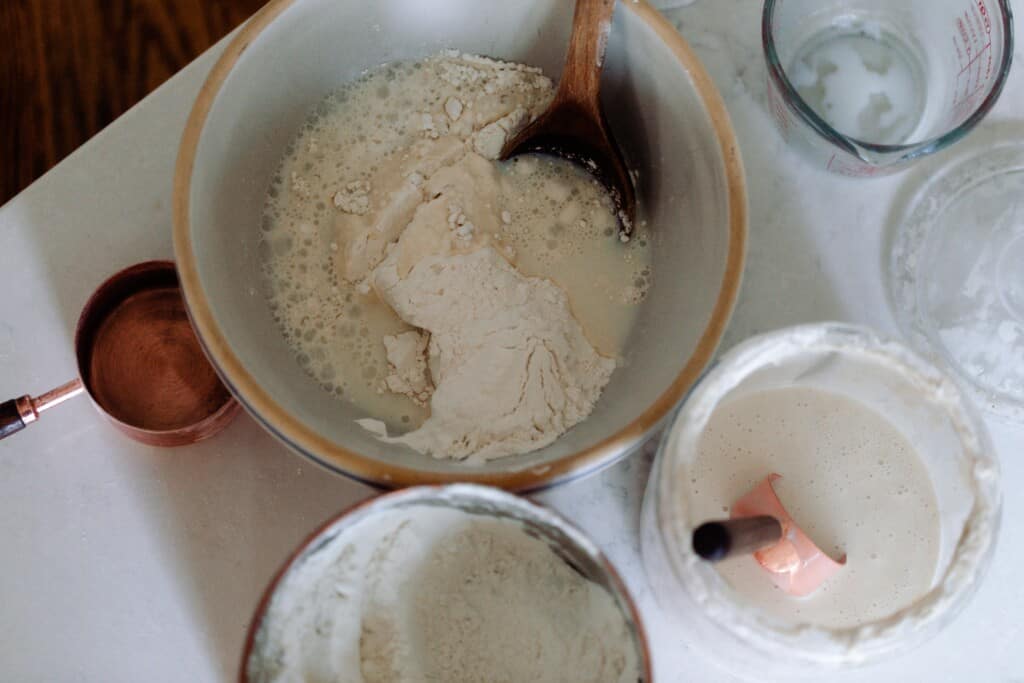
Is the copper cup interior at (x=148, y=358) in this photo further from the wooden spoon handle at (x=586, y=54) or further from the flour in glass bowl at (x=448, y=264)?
the wooden spoon handle at (x=586, y=54)

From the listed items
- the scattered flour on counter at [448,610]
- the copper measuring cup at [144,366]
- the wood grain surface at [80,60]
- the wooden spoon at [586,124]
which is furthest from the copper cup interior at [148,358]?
the wood grain surface at [80,60]

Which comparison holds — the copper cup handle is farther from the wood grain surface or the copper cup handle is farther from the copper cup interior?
the wood grain surface

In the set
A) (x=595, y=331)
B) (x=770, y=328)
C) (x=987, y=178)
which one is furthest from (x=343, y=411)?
(x=987, y=178)

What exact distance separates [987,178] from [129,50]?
771 mm

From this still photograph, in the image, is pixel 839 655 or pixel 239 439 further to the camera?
pixel 239 439

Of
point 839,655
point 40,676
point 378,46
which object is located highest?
point 378,46

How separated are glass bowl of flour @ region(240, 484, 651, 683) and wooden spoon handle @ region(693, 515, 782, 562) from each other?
0.19 ft

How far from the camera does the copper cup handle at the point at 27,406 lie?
1.90 ft

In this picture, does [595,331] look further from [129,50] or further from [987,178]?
[129,50]

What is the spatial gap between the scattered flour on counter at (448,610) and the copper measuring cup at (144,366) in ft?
0.47

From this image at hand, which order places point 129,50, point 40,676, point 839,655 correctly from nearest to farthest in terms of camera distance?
point 839,655, point 40,676, point 129,50

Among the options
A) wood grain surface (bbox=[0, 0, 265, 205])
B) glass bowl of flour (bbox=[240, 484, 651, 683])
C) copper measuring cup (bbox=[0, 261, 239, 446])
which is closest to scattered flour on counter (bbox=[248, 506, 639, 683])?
glass bowl of flour (bbox=[240, 484, 651, 683])

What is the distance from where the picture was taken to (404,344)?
0.61 metres

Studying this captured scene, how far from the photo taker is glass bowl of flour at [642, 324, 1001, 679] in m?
0.47
